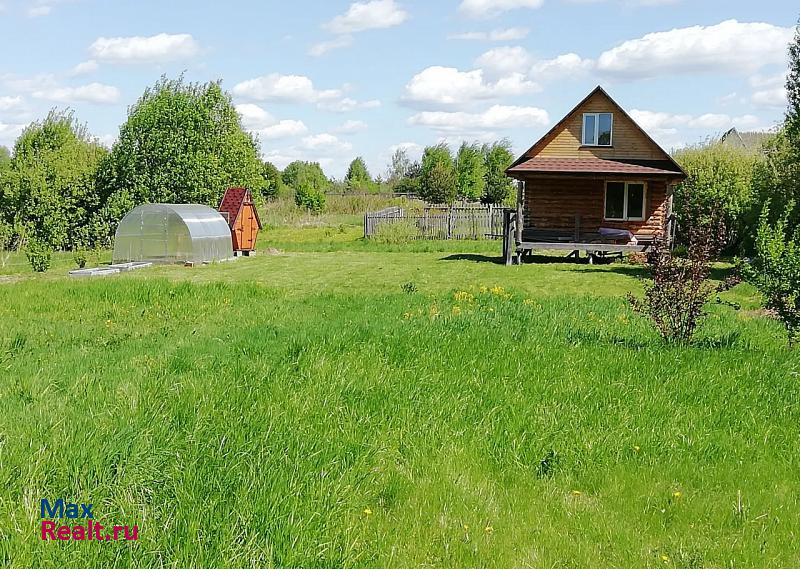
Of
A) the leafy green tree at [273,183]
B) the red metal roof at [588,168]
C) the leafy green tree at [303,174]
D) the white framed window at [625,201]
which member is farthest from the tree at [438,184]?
the red metal roof at [588,168]

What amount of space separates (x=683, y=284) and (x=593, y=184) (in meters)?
17.9

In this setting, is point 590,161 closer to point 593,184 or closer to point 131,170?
point 593,184

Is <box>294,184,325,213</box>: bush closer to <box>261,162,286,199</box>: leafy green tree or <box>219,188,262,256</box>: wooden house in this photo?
<box>261,162,286,199</box>: leafy green tree

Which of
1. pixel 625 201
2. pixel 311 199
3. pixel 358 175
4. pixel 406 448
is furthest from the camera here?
pixel 358 175

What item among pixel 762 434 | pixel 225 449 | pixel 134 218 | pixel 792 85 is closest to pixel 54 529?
pixel 225 449

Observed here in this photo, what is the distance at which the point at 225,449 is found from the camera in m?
4.12

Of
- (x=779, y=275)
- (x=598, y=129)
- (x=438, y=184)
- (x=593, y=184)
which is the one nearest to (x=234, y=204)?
(x=593, y=184)

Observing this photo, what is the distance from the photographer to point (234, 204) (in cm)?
2628

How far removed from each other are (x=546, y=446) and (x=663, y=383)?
1.80 metres

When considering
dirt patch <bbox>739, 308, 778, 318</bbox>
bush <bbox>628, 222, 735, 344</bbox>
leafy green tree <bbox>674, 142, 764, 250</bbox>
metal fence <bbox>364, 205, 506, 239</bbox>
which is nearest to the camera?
bush <bbox>628, 222, 735, 344</bbox>

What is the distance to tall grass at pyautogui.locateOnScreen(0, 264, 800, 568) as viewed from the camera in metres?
3.39

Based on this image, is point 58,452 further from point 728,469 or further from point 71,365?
point 728,469

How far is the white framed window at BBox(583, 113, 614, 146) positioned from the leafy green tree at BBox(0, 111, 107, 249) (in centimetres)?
2033


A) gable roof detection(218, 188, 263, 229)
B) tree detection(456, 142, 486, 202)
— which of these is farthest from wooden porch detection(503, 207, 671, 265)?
tree detection(456, 142, 486, 202)
